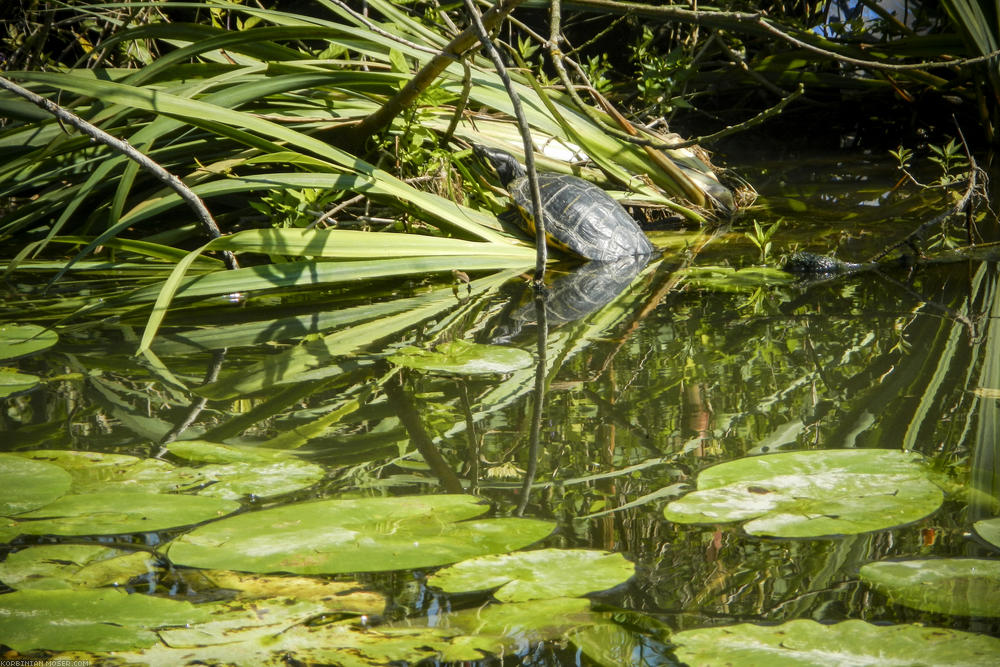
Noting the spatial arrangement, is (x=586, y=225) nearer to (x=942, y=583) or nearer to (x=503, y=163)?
(x=503, y=163)

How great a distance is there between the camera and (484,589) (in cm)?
94

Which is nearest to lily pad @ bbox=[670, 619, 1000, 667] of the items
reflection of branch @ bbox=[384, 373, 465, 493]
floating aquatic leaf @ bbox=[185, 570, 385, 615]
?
floating aquatic leaf @ bbox=[185, 570, 385, 615]

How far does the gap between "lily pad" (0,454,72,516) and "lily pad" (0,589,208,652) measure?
0.92 ft

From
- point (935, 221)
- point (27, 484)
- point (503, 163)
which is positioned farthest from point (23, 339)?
point (935, 221)

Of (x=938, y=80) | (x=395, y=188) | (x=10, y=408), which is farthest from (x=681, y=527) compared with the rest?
(x=938, y=80)

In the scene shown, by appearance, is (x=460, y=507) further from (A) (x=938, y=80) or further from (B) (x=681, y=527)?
(A) (x=938, y=80)

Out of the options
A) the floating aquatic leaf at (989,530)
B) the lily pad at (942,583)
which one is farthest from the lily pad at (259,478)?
the floating aquatic leaf at (989,530)

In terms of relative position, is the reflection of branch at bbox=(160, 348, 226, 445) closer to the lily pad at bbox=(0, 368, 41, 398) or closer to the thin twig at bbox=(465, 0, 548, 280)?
the lily pad at bbox=(0, 368, 41, 398)

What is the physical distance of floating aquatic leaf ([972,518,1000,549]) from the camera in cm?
99

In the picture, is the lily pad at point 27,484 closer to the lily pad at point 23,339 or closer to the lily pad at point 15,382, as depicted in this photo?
the lily pad at point 15,382

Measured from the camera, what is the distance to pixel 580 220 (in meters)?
3.14

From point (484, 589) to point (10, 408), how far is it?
1.20 metres

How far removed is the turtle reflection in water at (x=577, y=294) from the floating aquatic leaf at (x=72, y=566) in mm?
1067

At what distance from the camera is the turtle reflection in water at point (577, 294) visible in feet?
7.01
